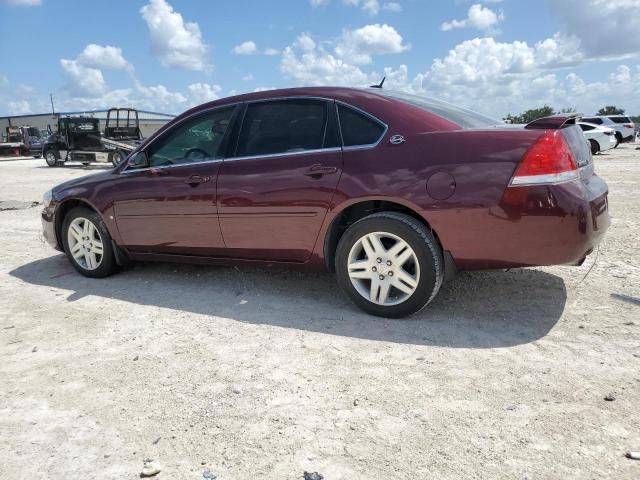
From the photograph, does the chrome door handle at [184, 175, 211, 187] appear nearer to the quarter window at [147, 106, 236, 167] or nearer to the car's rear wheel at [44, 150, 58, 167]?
the quarter window at [147, 106, 236, 167]

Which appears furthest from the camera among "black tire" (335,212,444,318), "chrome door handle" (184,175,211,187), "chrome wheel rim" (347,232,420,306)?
"chrome door handle" (184,175,211,187)

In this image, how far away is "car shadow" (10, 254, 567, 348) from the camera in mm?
3338

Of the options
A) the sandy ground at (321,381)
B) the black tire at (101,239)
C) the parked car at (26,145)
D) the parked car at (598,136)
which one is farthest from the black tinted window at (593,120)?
the parked car at (26,145)

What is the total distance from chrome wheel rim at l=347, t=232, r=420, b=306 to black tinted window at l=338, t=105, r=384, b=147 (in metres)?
0.65

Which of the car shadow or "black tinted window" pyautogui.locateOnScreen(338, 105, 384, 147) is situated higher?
"black tinted window" pyautogui.locateOnScreen(338, 105, 384, 147)

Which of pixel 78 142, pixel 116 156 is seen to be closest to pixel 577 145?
pixel 116 156

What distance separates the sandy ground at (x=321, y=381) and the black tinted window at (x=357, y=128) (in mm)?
1227

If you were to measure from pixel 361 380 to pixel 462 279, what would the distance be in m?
1.84

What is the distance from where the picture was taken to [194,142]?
14.2 ft

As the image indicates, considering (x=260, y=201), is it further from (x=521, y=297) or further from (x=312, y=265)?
(x=521, y=297)

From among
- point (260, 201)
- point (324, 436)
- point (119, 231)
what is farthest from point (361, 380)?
point (119, 231)

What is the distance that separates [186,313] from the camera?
12.8 ft

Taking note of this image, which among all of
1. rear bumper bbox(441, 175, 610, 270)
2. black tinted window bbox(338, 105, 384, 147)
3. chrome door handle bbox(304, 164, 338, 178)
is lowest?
rear bumper bbox(441, 175, 610, 270)

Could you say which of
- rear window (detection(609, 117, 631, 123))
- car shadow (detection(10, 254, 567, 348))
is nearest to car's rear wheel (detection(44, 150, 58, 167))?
car shadow (detection(10, 254, 567, 348))
